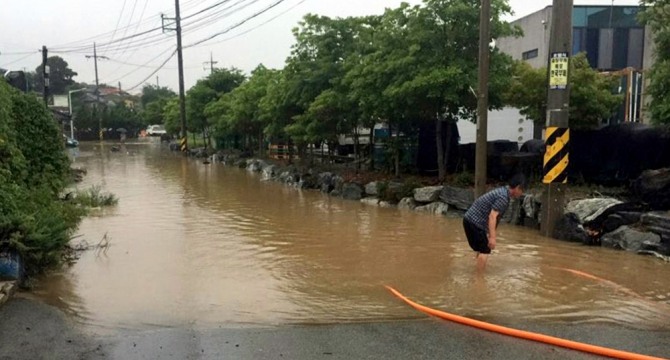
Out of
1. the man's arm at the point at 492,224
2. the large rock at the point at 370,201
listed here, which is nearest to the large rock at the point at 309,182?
the large rock at the point at 370,201

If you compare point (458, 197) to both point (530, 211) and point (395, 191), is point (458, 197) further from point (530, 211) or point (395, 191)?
point (395, 191)

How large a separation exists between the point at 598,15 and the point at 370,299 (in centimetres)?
2532

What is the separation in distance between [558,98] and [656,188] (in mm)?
2091

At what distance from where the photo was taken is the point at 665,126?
433 inches

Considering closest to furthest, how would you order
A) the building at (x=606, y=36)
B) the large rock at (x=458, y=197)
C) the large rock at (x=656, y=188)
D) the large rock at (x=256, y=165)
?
the large rock at (x=656, y=188) < the large rock at (x=458, y=197) < the building at (x=606, y=36) < the large rock at (x=256, y=165)

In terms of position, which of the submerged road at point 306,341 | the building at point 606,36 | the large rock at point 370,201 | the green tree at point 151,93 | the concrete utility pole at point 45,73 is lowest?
the large rock at point 370,201

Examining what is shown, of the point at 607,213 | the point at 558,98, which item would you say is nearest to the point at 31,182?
the point at 558,98

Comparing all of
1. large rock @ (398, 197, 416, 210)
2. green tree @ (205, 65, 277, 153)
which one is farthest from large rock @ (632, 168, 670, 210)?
green tree @ (205, 65, 277, 153)

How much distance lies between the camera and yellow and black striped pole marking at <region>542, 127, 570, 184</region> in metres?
9.77

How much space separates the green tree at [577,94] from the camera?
12367 mm

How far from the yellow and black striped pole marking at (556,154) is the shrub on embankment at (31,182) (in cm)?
755

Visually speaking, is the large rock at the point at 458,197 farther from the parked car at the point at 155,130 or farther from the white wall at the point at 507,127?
the parked car at the point at 155,130

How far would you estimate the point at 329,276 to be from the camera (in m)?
7.73

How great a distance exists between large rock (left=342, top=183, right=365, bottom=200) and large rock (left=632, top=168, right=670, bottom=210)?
854 cm
